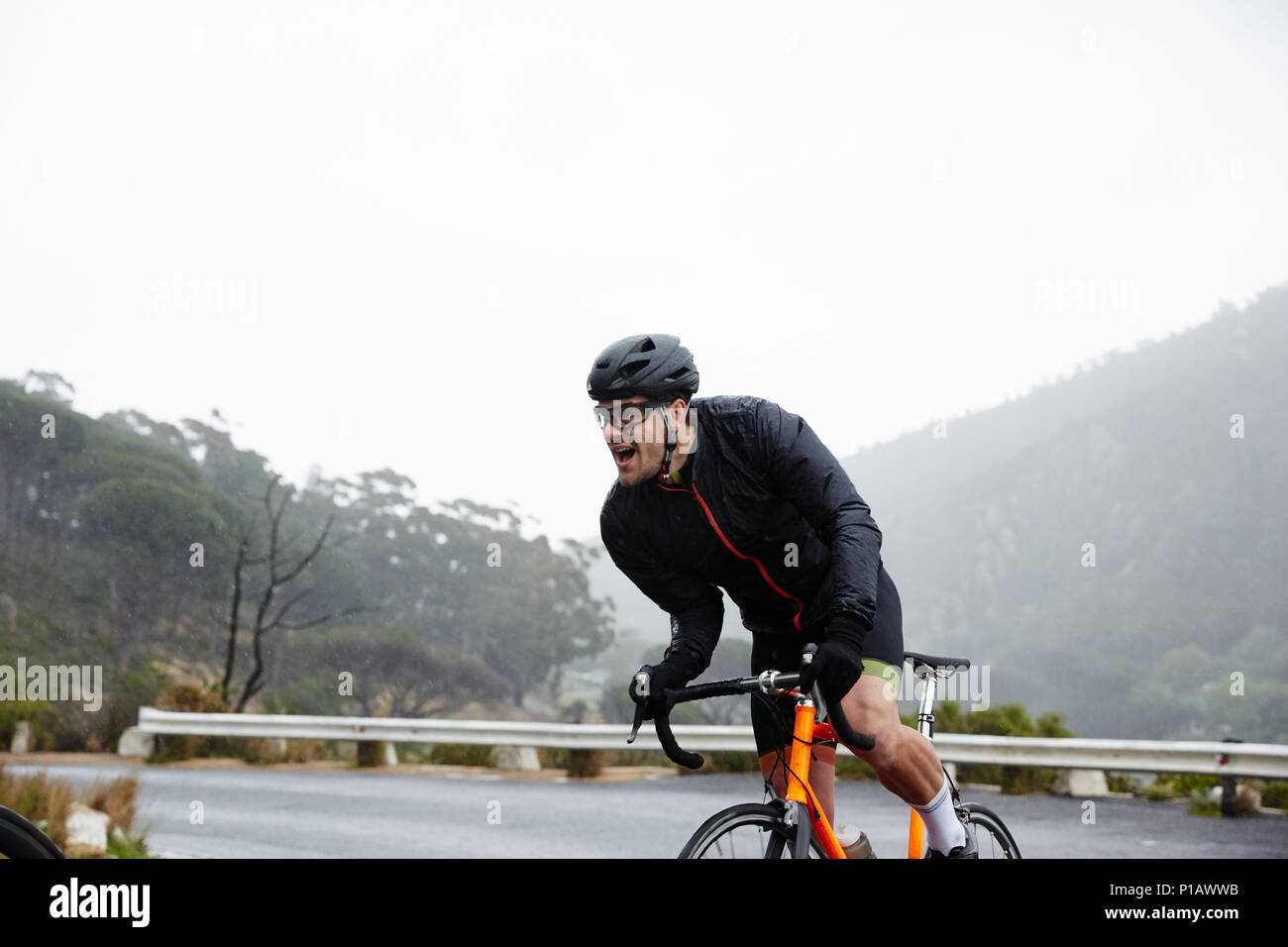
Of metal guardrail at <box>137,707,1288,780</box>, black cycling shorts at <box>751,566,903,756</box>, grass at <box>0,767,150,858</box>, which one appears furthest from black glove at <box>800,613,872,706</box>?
metal guardrail at <box>137,707,1288,780</box>

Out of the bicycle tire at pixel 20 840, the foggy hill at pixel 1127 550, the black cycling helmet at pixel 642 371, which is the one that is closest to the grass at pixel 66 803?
the bicycle tire at pixel 20 840

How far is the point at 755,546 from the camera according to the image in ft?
11.3

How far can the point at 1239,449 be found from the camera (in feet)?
409

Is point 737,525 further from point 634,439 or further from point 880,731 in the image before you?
point 880,731

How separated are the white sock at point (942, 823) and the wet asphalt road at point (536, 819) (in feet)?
13.4

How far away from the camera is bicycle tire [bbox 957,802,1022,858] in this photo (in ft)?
12.5

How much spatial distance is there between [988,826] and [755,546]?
54.7 inches

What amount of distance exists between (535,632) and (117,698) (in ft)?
126

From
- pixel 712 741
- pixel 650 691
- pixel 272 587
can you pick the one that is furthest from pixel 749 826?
pixel 272 587

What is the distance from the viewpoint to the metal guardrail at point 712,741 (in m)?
9.26

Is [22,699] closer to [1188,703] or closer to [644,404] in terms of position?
[644,404]

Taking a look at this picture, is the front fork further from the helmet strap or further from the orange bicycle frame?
the helmet strap
